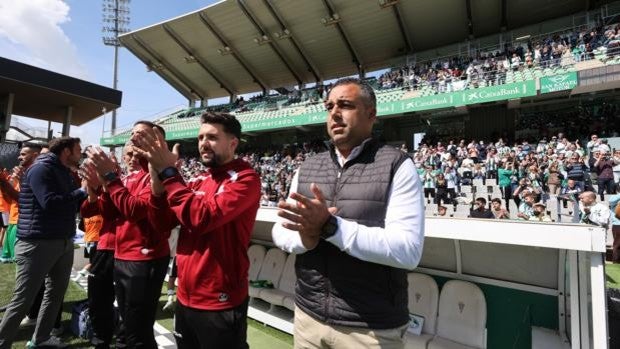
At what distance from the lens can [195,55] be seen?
30.2 metres

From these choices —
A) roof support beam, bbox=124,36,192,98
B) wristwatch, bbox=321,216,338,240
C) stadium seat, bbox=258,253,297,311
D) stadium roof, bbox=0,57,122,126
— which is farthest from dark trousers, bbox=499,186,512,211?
roof support beam, bbox=124,36,192,98

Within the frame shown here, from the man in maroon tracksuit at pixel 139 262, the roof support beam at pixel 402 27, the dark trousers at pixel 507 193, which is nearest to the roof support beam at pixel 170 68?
the roof support beam at pixel 402 27

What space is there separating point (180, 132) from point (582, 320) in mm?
29011

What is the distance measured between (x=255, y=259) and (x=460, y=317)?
347 cm

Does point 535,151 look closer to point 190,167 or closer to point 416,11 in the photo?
point 416,11

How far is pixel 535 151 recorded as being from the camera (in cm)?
1353

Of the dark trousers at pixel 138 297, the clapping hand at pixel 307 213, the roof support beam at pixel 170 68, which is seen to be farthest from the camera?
the roof support beam at pixel 170 68

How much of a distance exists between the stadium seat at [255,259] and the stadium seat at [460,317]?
3.07 meters

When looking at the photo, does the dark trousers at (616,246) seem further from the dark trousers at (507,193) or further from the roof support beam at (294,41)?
the roof support beam at (294,41)

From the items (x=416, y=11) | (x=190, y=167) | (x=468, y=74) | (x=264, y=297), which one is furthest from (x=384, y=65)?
(x=264, y=297)

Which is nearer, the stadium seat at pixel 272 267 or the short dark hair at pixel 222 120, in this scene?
the short dark hair at pixel 222 120

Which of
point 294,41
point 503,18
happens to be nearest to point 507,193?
point 503,18

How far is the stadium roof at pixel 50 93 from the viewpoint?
826 inches

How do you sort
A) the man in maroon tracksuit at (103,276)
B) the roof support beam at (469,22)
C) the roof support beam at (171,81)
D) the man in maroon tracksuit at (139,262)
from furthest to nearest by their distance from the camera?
the roof support beam at (171,81)
the roof support beam at (469,22)
the man in maroon tracksuit at (103,276)
the man in maroon tracksuit at (139,262)
